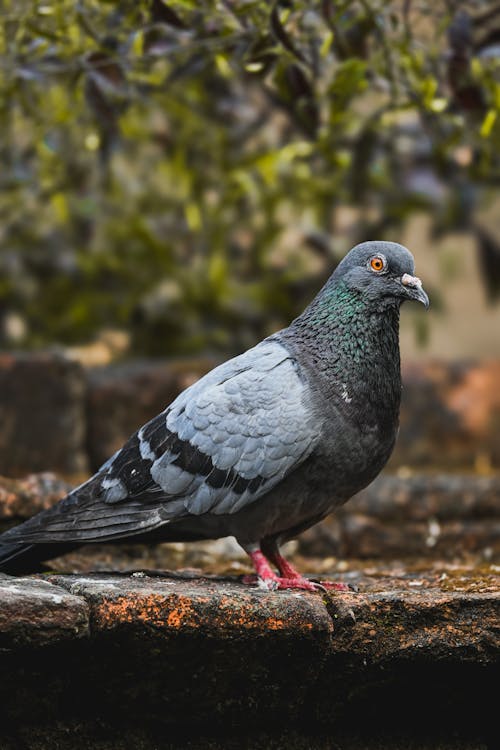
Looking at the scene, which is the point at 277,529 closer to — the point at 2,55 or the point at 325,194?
the point at 2,55

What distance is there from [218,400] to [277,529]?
0.51 metres

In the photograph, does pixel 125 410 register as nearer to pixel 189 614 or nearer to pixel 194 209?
pixel 194 209

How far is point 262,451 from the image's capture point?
385 centimetres

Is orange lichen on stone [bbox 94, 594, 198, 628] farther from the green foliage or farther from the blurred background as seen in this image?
the green foliage

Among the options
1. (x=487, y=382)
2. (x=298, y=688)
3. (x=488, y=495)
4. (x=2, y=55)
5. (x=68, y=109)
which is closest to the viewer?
(x=298, y=688)

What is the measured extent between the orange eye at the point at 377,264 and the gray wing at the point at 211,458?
0.47 metres

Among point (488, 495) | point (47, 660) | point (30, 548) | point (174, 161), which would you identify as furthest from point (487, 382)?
point (47, 660)

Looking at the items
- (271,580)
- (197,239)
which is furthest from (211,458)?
(197,239)

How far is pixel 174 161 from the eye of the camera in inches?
343

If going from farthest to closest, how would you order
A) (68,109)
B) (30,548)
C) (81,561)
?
1. (68,109)
2. (81,561)
3. (30,548)

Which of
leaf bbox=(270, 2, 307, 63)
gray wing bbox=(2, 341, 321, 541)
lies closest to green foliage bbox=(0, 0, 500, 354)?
leaf bbox=(270, 2, 307, 63)

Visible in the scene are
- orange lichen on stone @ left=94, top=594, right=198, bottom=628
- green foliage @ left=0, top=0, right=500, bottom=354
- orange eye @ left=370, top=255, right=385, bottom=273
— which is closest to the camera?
orange lichen on stone @ left=94, top=594, right=198, bottom=628

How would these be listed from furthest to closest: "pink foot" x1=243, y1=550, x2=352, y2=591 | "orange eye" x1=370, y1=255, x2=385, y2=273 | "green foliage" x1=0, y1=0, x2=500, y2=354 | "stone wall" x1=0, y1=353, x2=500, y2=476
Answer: "green foliage" x1=0, y1=0, x2=500, y2=354 → "stone wall" x1=0, y1=353, x2=500, y2=476 → "orange eye" x1=370, y1=255, x2=385, y2=273 → "pink foot" x1=243, y1=550, x2=352, y2=591

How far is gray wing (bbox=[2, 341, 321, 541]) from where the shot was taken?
3.85m
